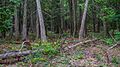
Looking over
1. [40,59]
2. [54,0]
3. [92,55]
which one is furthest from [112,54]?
[54,0]

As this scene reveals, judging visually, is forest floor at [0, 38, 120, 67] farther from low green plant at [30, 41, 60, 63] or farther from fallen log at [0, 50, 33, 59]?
fallen log at [0, 50, 33, 59]

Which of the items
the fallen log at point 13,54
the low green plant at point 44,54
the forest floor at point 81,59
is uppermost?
the fallen log at point 13,54

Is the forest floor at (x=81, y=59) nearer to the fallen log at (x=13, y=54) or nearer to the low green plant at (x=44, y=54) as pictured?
the low green plant at (x=44, y=54)

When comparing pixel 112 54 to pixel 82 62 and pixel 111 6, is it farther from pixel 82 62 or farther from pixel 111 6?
pixel 111 6

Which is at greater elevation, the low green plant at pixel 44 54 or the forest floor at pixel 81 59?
the low green plant at pixel 44 54

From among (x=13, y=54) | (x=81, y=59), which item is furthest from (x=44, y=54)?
(x=81, y=59)

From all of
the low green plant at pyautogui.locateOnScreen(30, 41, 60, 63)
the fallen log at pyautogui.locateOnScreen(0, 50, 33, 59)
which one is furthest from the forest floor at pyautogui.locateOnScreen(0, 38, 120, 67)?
the fallen log at pyautogui.locateOnScreen(0, 50, 33, 59)

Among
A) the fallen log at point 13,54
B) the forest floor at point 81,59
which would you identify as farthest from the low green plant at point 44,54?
the fallen log at point 13,54

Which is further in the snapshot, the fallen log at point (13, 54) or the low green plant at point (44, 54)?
the low green plant at point (44, 54)

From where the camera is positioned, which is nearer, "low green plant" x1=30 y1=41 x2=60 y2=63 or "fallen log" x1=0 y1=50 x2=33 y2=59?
"fallen log" x1=0 y1=50 x2=33 y2=59

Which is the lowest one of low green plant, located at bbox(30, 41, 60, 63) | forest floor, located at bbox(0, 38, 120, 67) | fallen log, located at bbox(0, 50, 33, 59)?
forest floor, located at bbox(0, 38, 120, 67)

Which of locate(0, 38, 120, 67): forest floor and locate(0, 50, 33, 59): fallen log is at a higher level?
locate(0, 50, 33, 59): fallen log

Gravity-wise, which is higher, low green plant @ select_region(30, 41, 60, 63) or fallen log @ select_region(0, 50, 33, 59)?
fallen log @ select_region(0, 50, 33, 59)

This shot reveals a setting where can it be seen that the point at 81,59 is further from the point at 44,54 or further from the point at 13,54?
the point at 13,54
